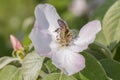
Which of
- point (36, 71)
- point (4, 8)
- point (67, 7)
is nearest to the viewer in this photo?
point (36, 71)

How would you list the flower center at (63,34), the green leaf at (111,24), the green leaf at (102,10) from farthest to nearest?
1. the green leaf at (102,10)
2. the green leaf at (111,24)
3. the flower center at (63,34)

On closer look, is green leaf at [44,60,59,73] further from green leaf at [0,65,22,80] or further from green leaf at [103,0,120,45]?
green leaf at [103,0,120,45]

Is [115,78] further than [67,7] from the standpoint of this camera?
No

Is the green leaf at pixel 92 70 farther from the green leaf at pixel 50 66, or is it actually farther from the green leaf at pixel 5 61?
the green leaf at pixel 5 61

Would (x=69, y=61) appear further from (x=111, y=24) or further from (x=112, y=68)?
(x=111, y=24)

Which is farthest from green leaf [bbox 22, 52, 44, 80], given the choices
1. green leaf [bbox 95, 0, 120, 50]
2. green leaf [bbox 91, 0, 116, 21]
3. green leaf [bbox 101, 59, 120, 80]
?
green leaf [bbox 91, 0, 116, 21]

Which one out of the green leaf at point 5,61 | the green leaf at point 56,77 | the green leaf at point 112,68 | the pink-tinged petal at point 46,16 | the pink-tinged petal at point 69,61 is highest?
the pink-tinged petal at point 46,16

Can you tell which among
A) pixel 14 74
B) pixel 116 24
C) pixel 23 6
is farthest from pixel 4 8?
pixel 14 74

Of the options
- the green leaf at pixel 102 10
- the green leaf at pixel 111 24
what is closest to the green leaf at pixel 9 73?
the green leaf at pixel 111 24

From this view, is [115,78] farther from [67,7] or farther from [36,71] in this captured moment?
[67,7]
